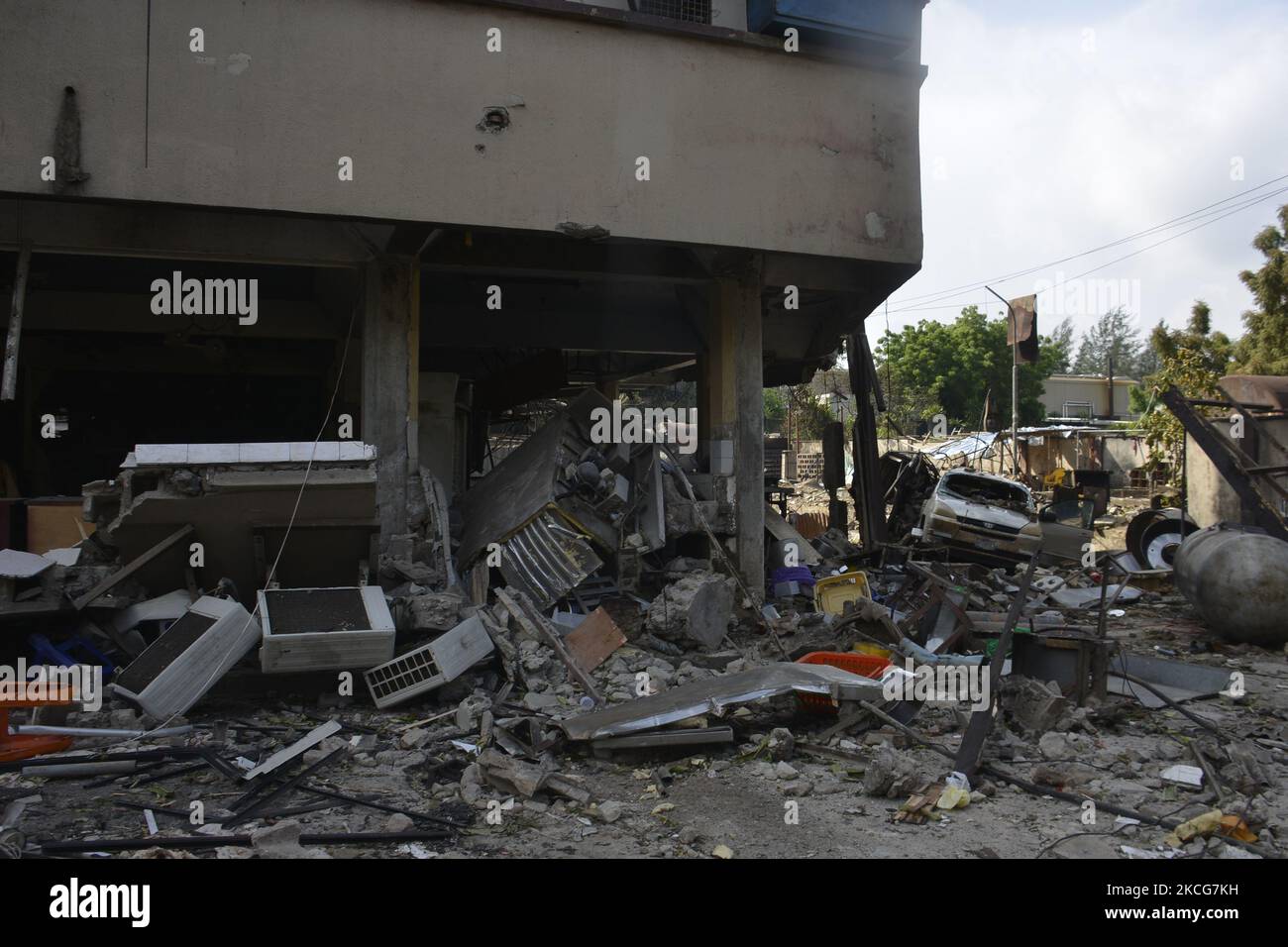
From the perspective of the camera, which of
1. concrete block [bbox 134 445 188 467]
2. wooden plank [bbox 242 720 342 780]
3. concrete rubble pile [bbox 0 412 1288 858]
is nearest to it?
concrete rubble pile [bbox 0 412 1288 858]

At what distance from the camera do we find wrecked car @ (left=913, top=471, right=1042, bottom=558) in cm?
1457

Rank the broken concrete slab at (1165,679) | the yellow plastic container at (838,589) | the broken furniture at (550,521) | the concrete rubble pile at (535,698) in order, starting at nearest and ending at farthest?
1. the concrete rubble pile at (535,698)
2. the broken concrete slab at (1165,679)
3. the broken furniture at (550,521)
4. the yellow plastic container at (838,589)

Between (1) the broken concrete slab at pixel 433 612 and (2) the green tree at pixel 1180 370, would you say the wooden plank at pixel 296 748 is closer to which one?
(1) the broken concrete slab at pixel 433 612

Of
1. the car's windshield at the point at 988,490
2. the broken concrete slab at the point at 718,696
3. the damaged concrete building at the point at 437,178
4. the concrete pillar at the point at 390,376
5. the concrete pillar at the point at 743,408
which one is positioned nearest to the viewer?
the broken concrete slab at the point at 718,696

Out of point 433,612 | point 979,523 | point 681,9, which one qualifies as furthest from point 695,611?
point 979,523

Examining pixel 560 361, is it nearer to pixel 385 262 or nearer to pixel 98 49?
pixel 385 262

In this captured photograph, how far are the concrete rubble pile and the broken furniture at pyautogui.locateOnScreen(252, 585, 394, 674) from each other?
0.02 meters

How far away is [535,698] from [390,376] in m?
4.21

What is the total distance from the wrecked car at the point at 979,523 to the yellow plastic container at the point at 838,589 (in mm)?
4487

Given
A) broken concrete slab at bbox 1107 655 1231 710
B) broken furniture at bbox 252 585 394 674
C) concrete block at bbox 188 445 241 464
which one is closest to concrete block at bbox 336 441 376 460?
concrete block at bbox 188 445 241 464

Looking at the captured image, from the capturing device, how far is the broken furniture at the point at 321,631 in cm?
650

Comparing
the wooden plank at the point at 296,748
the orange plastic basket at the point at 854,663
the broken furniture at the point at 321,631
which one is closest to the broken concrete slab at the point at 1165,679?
the orange plastic basket at the point at 854,663

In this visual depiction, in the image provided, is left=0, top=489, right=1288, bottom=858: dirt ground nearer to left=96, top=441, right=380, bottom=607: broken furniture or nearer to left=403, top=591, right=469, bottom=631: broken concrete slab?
left=403, top=591, right=469, bottom=631: broken concrete slab
